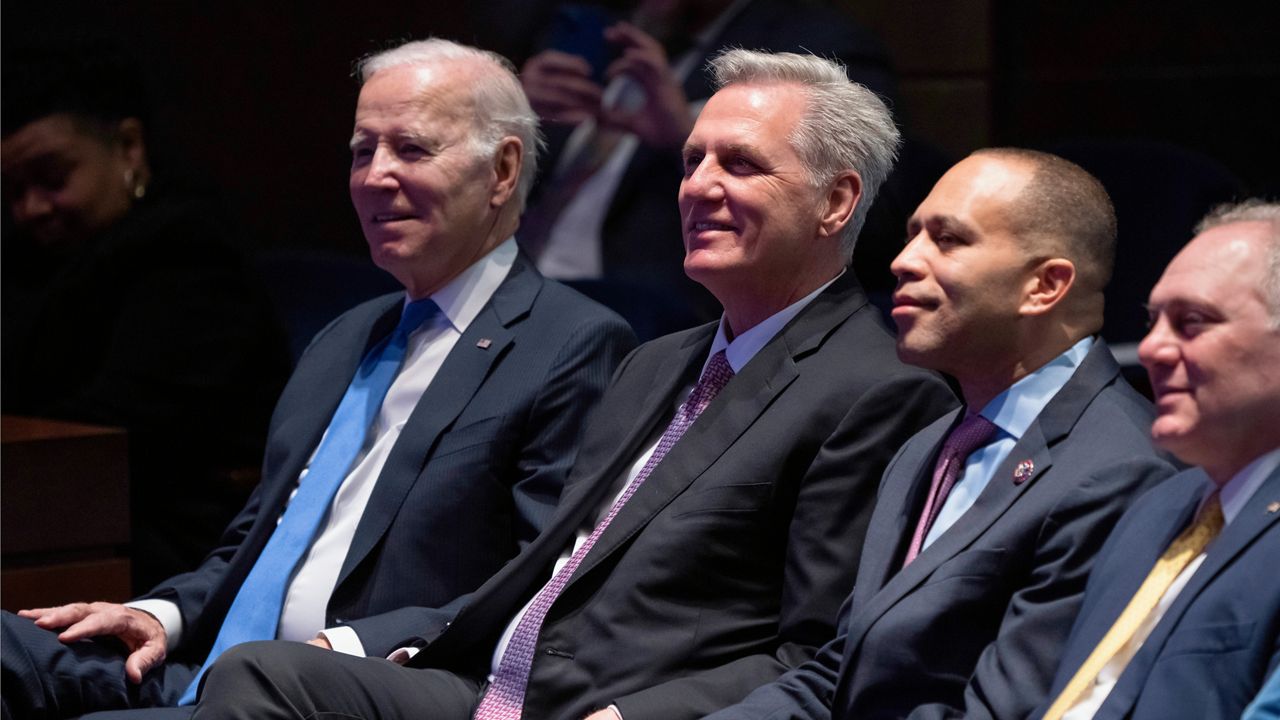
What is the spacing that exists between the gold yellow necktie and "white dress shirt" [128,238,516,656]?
1.18 metres

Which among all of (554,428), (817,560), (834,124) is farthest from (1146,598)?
(554,428)

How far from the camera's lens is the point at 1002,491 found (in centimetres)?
180

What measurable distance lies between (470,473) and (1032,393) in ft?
2.75

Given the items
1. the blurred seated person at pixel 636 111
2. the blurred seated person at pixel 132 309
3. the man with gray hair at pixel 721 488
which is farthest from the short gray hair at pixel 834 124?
the blurred seated person at pixel 132 309

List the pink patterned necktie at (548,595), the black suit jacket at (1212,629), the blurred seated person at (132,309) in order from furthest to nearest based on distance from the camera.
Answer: the blurred seated person at (132,309) → the pink patterned necktie at (548,595) → the black suit jacket at (1212,629)

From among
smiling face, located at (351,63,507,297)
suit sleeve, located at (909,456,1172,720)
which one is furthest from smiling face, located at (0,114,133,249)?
suit sleeve, located at (909,456,1172,720)

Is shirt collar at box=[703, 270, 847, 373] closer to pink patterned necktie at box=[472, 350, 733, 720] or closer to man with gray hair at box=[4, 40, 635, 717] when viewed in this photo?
pink patterned necktie at box=[472, 350, 733, 720]

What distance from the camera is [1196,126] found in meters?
4.11

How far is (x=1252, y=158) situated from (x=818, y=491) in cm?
241

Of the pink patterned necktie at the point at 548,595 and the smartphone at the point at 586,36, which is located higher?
the smartphone at the point at 586,36

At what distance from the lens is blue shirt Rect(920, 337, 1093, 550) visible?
6.16ft

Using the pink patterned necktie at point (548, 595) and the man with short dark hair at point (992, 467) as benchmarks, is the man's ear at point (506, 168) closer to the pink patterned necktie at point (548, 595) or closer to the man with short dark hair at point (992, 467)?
the pink patterned necktie at point (548, 595)

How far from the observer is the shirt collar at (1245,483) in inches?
60.1

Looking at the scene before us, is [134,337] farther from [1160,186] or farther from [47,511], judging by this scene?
[1160,186]
